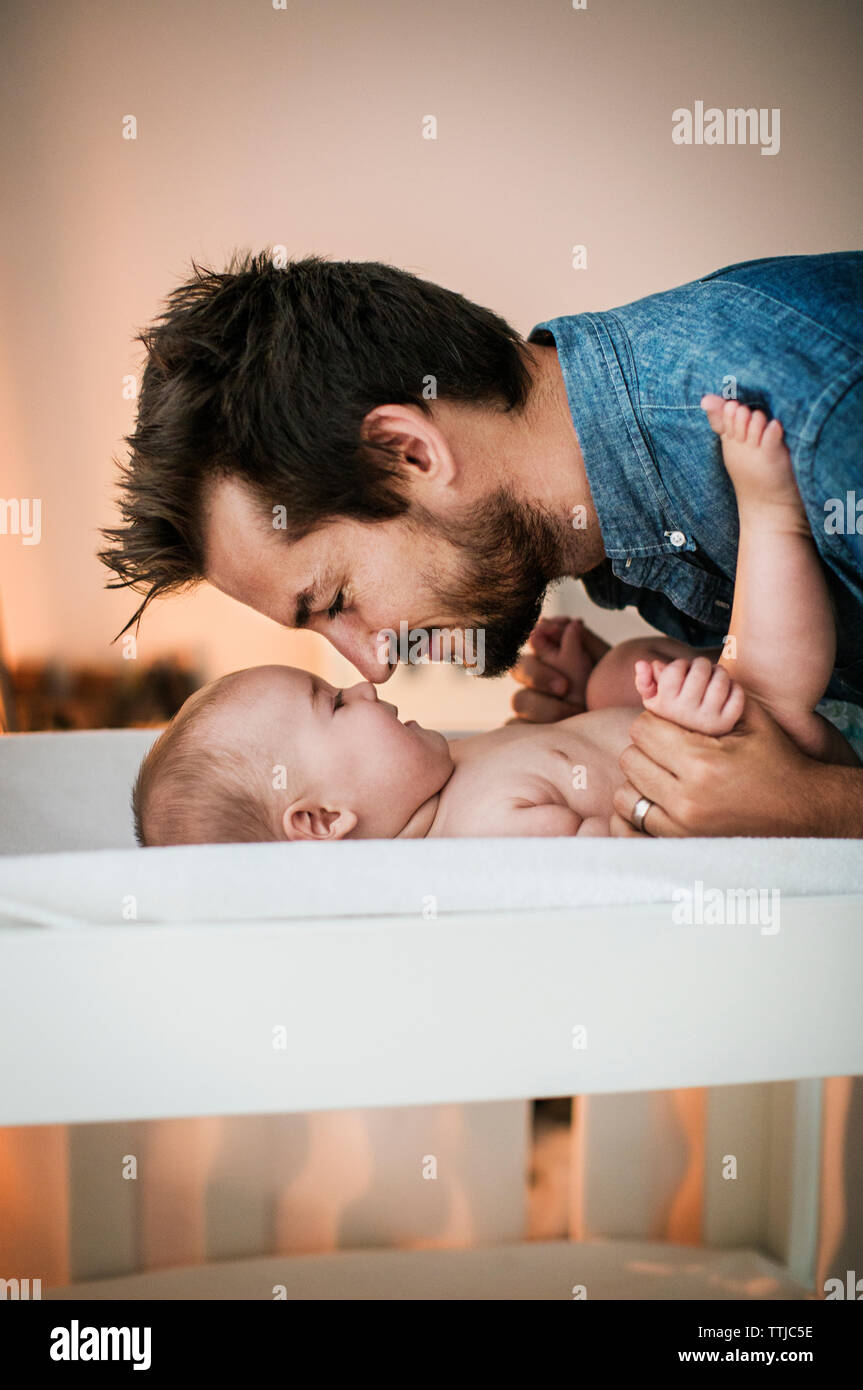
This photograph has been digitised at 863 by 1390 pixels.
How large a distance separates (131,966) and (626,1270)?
1.18m

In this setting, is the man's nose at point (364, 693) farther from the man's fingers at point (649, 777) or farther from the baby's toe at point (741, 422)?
the baby's toe at point (741, 422)

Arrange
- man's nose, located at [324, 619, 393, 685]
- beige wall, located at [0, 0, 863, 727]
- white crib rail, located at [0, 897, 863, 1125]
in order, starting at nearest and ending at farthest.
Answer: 1. white crib rail, located at [0, 897, 863, 1125]
2. man's nose, located at [324, 619, 393, 685]
3. beige wall, located at [0, 0, 863, 727]

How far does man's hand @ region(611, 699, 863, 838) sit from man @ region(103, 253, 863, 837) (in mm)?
32

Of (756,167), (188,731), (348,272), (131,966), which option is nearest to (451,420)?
(348,272)

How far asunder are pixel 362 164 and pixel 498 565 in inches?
68.3

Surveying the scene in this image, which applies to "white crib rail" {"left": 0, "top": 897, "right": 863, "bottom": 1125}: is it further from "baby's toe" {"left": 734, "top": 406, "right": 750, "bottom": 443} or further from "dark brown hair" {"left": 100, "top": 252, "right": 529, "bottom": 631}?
"dark brown hair" {"left": 100, "top": 252, "right": 529, "bottom": 631}

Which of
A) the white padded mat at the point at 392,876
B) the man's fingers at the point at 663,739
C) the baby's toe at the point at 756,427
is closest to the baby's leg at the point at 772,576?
the baby's toe at the point at 756,427

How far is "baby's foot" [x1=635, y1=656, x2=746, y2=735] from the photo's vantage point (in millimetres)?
1015

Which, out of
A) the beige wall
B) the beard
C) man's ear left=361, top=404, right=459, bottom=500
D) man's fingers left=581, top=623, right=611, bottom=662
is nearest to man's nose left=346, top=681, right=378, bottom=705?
the beard

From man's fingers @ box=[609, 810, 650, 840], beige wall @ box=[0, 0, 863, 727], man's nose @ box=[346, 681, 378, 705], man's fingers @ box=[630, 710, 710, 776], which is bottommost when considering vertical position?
man's fingers @ box=[609, 810, 650, 840]

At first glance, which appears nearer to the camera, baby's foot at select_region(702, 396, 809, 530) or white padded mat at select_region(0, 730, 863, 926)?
white padded mat at select_region(0, 730, 863, 926)

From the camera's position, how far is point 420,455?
1.24 meters
